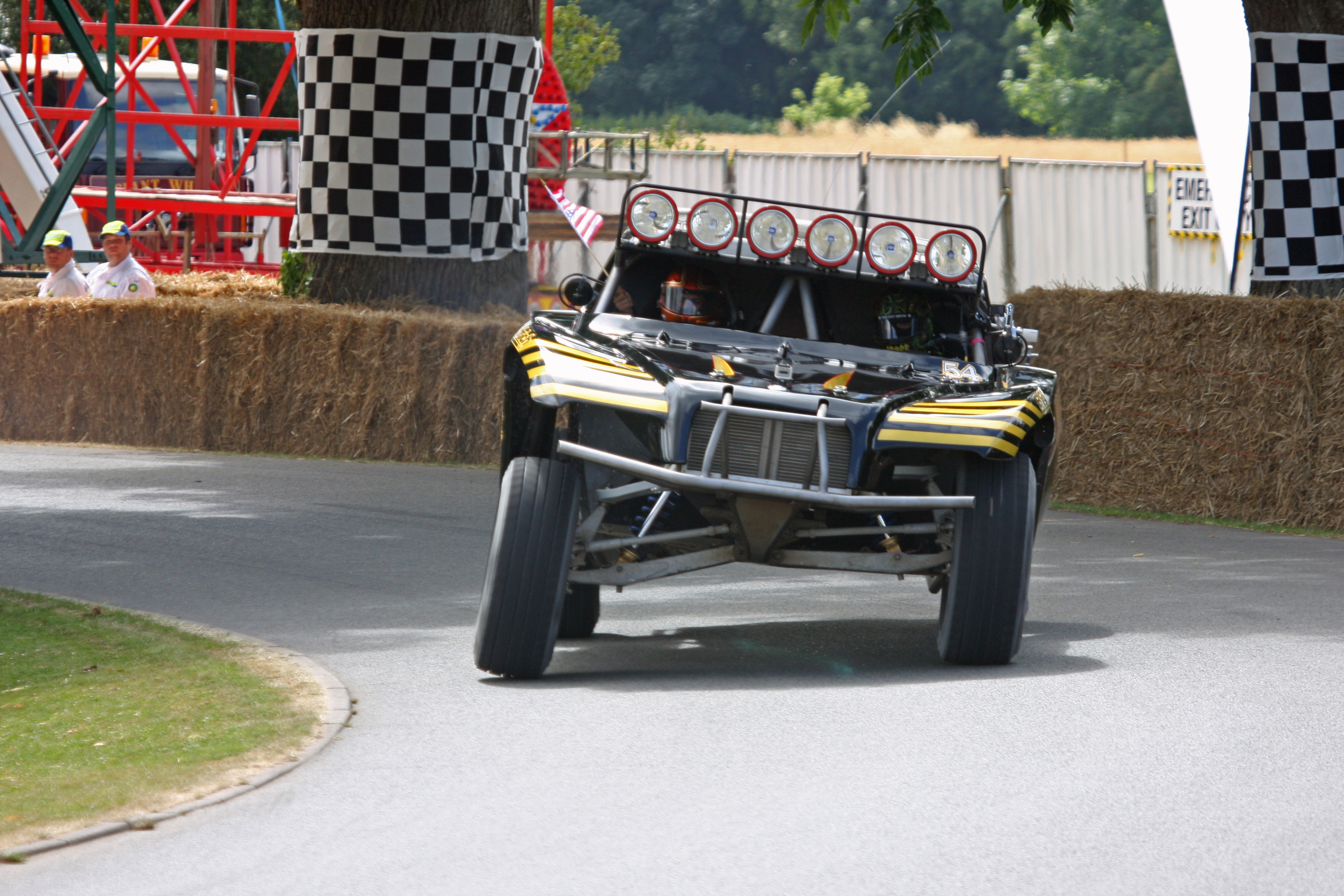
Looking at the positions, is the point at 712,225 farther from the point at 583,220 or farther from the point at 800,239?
the point at 583,220

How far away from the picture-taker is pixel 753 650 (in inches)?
287

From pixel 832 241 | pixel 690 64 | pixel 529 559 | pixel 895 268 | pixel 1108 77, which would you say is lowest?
pixel 529 559

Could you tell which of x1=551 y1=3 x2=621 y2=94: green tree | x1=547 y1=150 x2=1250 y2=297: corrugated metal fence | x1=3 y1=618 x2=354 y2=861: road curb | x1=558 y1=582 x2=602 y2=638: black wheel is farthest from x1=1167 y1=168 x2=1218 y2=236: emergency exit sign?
x1=3 y1=618 x2=354 y2=861: road curb

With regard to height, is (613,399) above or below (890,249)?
below

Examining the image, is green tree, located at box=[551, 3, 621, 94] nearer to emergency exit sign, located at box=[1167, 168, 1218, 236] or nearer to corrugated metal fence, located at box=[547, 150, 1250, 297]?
corrugated metal fence, located at box=[547, 150, 1250, 297]

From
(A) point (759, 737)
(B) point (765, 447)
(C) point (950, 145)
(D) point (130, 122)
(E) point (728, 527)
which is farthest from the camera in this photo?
(C) point (950, 145)

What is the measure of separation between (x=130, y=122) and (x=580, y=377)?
56.8 ft

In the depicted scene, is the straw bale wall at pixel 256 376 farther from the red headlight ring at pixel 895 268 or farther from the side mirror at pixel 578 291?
the red headlight ring at pixel 895 268

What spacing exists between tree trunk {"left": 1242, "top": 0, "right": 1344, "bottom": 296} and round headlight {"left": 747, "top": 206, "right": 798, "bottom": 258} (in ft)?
20.4

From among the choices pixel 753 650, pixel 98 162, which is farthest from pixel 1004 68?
pixel 753 650

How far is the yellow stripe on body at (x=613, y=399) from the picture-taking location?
20.3 feet

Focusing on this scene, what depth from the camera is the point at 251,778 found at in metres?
5.07

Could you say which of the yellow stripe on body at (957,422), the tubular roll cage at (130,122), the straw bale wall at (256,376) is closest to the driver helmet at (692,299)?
the yellow stripe on body at (957,422)

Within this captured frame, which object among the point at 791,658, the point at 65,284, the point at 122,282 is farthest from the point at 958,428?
the point at 65,284
